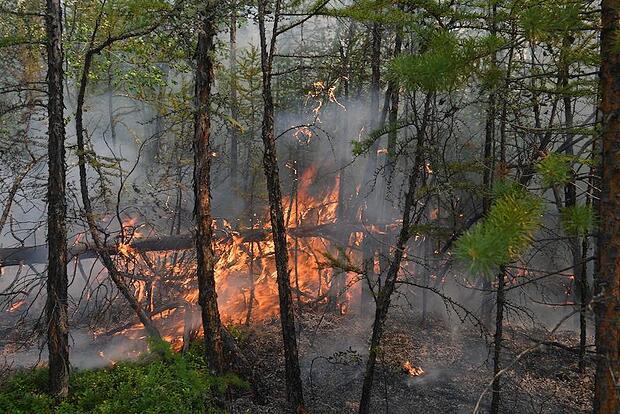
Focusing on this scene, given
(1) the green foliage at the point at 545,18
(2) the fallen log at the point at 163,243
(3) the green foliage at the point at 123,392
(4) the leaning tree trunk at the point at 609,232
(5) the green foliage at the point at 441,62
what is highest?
(1) the green foliage at the point at 545,18

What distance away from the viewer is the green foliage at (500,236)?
2.21 meters

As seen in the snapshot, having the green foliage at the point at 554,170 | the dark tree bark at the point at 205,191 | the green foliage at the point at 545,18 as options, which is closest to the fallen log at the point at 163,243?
the dark tree bark at the point at 205,191

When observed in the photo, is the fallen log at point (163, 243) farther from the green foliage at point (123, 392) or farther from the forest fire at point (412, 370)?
the forest fire at point (412, 370)

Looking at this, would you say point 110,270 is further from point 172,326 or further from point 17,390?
point 172,326

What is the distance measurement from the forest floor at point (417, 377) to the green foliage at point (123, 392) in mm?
1119

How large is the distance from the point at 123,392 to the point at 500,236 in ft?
24.2

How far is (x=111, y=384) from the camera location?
27.7 feet

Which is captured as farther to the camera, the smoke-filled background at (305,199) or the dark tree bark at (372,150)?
the dark tree bark at (372,150)

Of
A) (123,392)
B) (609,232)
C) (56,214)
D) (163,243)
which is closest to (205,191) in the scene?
(56,214)

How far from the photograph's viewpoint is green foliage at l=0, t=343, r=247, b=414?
7.18 metres

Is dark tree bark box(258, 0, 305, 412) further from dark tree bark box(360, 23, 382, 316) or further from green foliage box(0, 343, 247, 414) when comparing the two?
dark tree bark box(360, 23, 382, 316)

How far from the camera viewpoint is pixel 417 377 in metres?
10.9

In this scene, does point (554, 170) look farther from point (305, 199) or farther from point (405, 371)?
point (305, 199)

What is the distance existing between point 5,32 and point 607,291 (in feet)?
52.3
